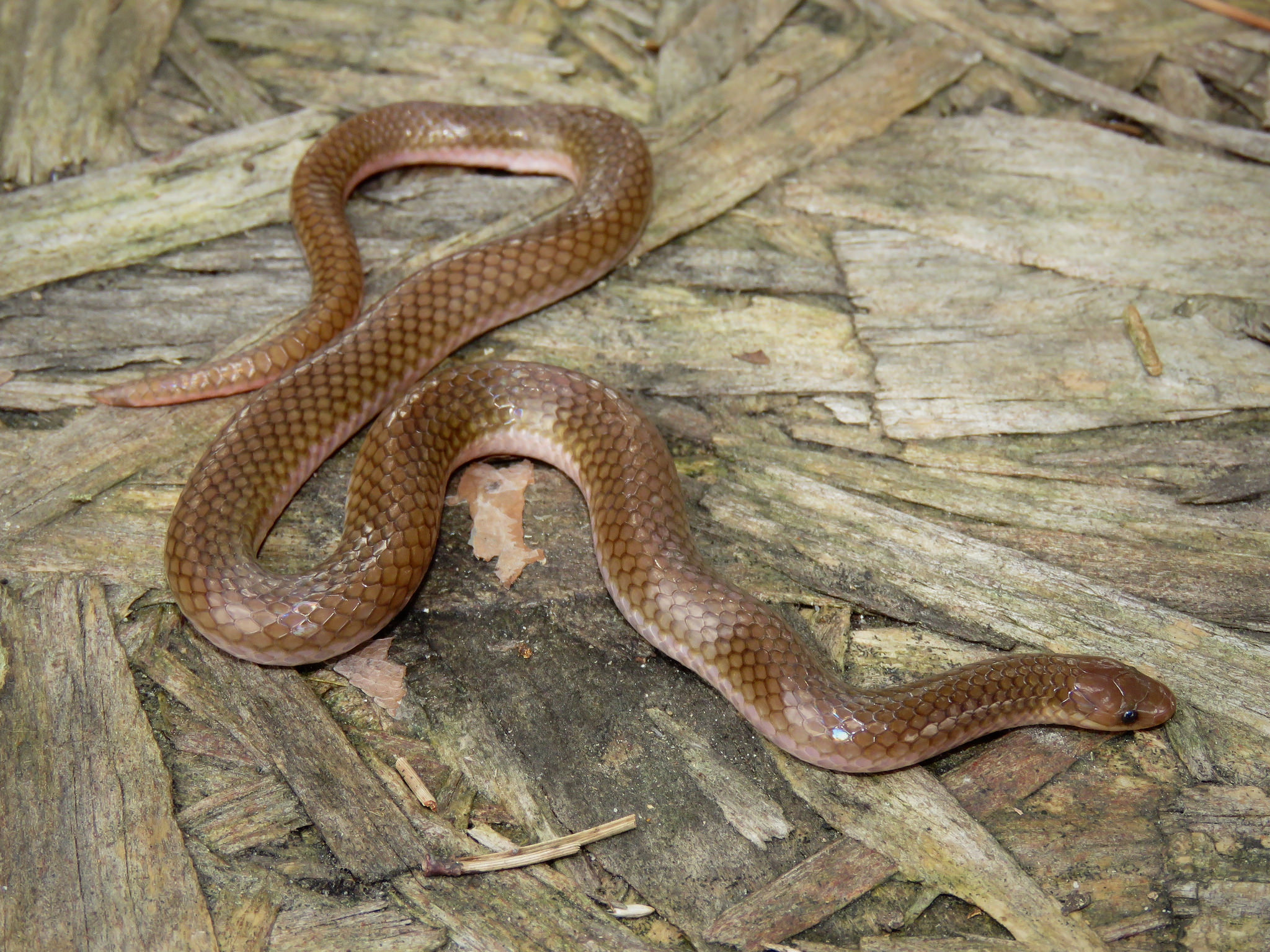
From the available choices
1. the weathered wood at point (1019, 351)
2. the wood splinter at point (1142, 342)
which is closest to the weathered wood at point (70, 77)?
the weathered wood at point (1019, 351)

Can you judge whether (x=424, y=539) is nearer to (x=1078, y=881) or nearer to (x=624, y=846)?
(x=624, y=846)

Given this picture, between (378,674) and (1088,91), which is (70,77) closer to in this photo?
(378,674)

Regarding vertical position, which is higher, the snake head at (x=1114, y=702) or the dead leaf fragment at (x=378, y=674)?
→ the snake head at (x=1114, y=702)

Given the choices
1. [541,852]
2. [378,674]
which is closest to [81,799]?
[378,674]

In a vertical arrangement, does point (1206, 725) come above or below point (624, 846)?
above

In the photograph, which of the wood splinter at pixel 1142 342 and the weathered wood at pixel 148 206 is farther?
the weathered wood at pixel 148 206

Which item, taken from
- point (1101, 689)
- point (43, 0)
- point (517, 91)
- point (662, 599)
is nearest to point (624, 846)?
point (662, 599)

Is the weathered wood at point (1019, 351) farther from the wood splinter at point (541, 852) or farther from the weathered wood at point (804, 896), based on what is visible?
the wood splinter at point (541, 852)
